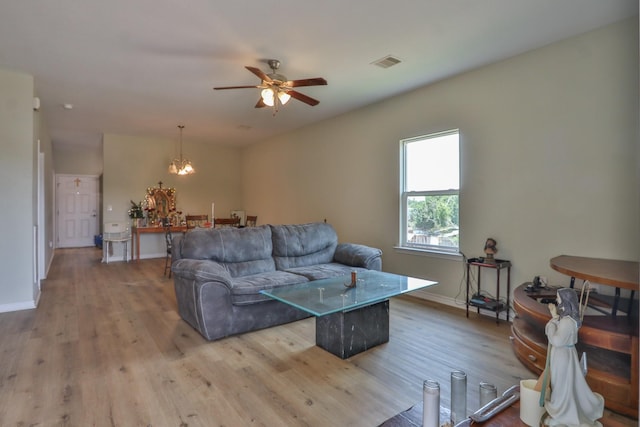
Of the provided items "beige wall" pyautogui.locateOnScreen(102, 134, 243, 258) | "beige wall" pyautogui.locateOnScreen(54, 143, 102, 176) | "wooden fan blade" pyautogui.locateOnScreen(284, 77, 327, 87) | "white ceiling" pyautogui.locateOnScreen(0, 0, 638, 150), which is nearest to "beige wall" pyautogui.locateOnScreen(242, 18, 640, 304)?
"white ceiling" pyautogui.locateOnScreen(0, 0, 638, 150)

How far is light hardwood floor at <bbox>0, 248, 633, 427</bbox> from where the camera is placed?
6.47 ft

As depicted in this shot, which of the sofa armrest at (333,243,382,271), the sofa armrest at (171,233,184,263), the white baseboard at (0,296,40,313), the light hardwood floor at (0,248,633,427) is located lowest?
the light hardwood floor at (0,248,633,427)

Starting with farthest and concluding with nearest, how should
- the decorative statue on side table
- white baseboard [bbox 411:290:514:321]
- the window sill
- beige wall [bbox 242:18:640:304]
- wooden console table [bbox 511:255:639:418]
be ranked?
the window sill
white baseboard [bbox 411:290:514:321]
beige wall [bbox 242:18:640:304]
wooden console table [bbox 511:255:639:418]
the decorative statue on side table

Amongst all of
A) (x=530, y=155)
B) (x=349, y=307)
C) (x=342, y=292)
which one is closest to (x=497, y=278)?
(x=530, y=155)

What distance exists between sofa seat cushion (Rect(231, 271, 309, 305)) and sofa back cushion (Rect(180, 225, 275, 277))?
0.71 feet

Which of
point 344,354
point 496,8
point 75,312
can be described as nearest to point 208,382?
point 344,354

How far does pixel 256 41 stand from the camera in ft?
10.2

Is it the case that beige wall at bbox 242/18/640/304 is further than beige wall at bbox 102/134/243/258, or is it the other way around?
beige wall at bbox 102/134/243/258

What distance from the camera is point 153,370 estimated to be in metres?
2.48

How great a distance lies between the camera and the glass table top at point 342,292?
2.43 metres

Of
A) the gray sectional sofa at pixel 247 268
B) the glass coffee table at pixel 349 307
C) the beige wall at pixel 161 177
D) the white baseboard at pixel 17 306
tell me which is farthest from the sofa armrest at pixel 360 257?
the beige wall at pixel 161 177

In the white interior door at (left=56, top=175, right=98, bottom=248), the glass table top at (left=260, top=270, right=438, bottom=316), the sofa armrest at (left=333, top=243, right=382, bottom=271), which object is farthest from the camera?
the white interior door at (left=56, top=175, right=98, bottom=248)

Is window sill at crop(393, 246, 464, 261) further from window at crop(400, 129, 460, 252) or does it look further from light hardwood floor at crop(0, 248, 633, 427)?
light hardwood floor at crop(0, 248, 633, 427)

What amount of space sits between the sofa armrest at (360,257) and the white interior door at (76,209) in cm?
858
